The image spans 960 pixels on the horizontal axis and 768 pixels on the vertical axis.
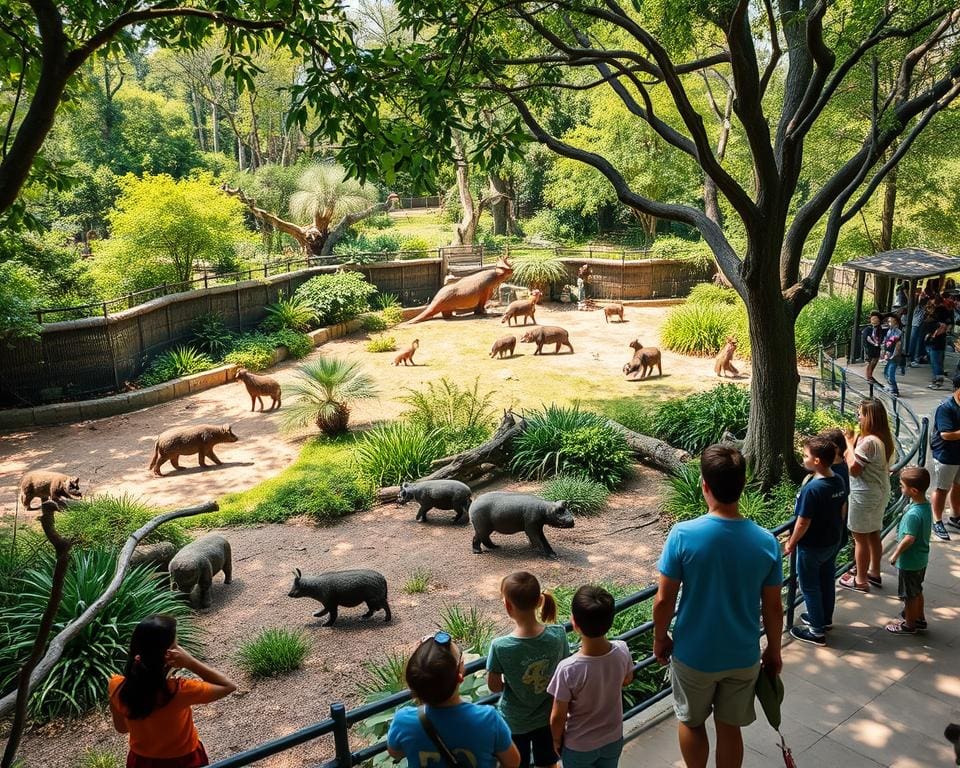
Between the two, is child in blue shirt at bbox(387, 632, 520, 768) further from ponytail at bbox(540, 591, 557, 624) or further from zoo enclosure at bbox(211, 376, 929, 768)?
ponytail at bbox(540, 591, 557, 624)

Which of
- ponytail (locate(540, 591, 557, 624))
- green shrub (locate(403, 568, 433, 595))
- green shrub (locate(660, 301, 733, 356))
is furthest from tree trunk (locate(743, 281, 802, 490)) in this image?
green shrub (locate(660, 301, 733, 356))

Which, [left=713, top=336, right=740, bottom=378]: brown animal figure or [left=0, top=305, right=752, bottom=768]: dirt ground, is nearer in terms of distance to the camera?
[left=0, top=305, right=752, bottom=768]: dirt ground

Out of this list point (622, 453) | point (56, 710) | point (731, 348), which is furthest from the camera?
point (731, 348)

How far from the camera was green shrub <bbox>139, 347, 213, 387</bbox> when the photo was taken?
16.0 metres

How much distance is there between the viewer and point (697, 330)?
18047mm

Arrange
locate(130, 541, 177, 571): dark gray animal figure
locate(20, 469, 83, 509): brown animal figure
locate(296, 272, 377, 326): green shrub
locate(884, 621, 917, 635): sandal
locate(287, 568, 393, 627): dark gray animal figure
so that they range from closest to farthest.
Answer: locate(884, 621, 917, 635): sandal → locate(287, 568, 393, 627): dark gray animal figure → locate(130, 541, 177, 571): dark gray animal figure → locate(20, 469, 83, 509): brown animal figure → locate(296, 272, 377, 326): green shrub

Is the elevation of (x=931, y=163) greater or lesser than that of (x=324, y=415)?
greater

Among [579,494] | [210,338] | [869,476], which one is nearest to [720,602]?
[869,476]

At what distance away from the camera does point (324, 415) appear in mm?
13062

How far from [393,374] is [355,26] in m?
10.9

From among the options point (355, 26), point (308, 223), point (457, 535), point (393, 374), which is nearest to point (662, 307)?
point (393, 374)

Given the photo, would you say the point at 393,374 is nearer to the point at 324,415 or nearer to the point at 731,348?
the point at 324,415

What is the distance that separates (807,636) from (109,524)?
7678mm

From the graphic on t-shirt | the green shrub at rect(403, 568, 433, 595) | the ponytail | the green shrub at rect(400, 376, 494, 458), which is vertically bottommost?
the green shrub at rect(403, 568, 433, 595)
